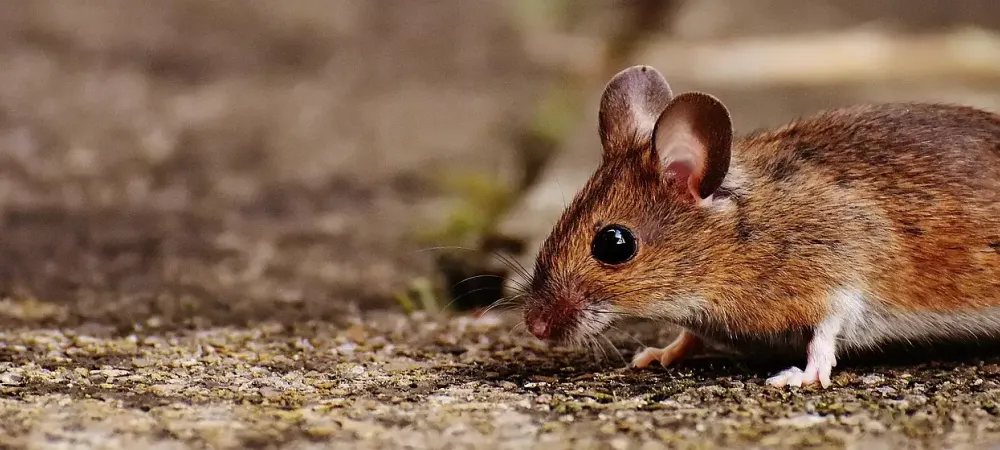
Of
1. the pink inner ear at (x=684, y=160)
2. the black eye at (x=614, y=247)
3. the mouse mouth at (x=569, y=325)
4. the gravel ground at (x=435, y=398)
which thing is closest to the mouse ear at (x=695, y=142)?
the pink inner ear at (x=684, y=160)

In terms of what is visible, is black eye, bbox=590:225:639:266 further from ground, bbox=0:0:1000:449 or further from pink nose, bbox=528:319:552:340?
ground, bbox=0:0:1000:449

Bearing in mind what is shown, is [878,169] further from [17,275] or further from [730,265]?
[17,275]

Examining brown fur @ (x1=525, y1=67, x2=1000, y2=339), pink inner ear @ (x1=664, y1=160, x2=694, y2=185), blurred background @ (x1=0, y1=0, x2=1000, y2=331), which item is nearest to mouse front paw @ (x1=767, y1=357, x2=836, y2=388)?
brown fur @ (x1=525, y1=67, x2=1000, y2=339)

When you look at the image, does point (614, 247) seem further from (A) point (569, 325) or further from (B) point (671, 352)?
(B) point (671, 352)

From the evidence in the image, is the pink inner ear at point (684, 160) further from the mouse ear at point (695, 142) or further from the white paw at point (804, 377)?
the white paw at point (804, 377)

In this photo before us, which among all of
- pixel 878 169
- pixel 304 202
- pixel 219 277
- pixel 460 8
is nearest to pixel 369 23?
pixel 460 8

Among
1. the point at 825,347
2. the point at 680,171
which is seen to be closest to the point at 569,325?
the point at 680,171
